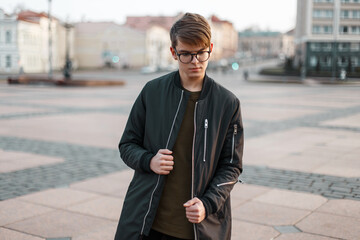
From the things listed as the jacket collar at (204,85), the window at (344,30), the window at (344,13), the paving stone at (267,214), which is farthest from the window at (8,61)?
the jacket collar at (204,85)

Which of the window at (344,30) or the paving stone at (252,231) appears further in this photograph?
the window at (344,30)

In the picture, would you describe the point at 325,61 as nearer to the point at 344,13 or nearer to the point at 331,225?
the point at 344,13

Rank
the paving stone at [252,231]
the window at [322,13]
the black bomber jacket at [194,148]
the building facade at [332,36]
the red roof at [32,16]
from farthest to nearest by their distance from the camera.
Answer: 1. the red roof at [32,16]
2. the window at [322,13]
3. the building facade at [332,36]
4. the paving stone at [252,231]
5. the black bomber jacket at [194,148]

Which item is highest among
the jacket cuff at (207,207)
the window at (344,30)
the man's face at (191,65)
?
the window at (344,30)

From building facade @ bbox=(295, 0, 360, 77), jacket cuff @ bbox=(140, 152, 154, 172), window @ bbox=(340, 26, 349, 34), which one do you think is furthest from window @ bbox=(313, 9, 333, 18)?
jacket cuff @ bbox=(140, 152, 154, 172)

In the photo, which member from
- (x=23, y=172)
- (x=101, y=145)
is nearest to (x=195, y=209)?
(x=23, y=172)

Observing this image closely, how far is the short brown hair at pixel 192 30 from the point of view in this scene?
2.34m

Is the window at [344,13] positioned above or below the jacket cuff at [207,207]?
above

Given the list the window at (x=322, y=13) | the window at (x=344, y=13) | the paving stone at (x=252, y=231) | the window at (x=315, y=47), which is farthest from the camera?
the window at (x=315, y=47)

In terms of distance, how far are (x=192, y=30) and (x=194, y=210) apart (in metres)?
0.85

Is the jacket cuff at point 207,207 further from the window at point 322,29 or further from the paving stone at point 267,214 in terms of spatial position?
the window at point 322,29

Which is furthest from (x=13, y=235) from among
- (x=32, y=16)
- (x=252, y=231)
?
(x=32, y=16)

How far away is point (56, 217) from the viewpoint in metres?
5.12

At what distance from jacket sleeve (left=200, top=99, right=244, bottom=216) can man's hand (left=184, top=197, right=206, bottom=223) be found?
125mm
